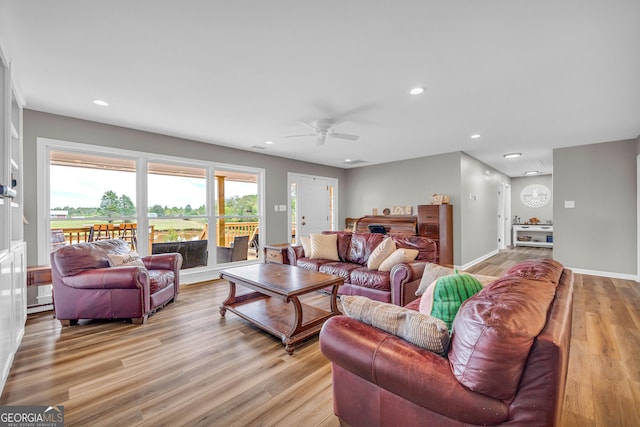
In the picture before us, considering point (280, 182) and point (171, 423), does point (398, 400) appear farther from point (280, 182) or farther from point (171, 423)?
point (280, 182)

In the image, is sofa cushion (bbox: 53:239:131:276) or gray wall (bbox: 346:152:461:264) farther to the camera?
gray wall (bbox: 346:152:461:264)

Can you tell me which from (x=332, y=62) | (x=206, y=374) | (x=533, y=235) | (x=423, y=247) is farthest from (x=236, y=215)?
(x=533, y=235)

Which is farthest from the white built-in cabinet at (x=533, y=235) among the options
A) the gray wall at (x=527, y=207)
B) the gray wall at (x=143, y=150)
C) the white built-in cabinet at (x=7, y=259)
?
the white built-in cabinet at (x=7, y=259)

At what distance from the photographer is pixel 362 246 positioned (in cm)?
407

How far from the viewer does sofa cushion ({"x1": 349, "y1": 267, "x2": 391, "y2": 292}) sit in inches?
126

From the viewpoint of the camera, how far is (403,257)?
3.24 metres

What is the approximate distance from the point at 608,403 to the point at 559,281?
906mm

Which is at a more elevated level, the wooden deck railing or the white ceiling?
the white ceiling

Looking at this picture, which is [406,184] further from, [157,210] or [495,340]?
[495,340]

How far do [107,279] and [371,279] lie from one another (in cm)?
284

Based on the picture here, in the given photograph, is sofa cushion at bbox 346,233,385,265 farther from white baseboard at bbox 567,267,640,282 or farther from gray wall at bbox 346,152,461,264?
white baseboard at bbox 567,267,640,282

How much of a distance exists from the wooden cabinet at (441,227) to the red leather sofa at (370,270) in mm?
2040

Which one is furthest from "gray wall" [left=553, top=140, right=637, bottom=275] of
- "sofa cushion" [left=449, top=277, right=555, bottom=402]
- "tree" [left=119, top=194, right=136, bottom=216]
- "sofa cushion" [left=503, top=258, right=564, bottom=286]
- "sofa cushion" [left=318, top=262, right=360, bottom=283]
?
"tree" [left=119, top=194, right=136, bottom=216]

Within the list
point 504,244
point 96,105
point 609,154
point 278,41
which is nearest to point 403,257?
point 278,41
